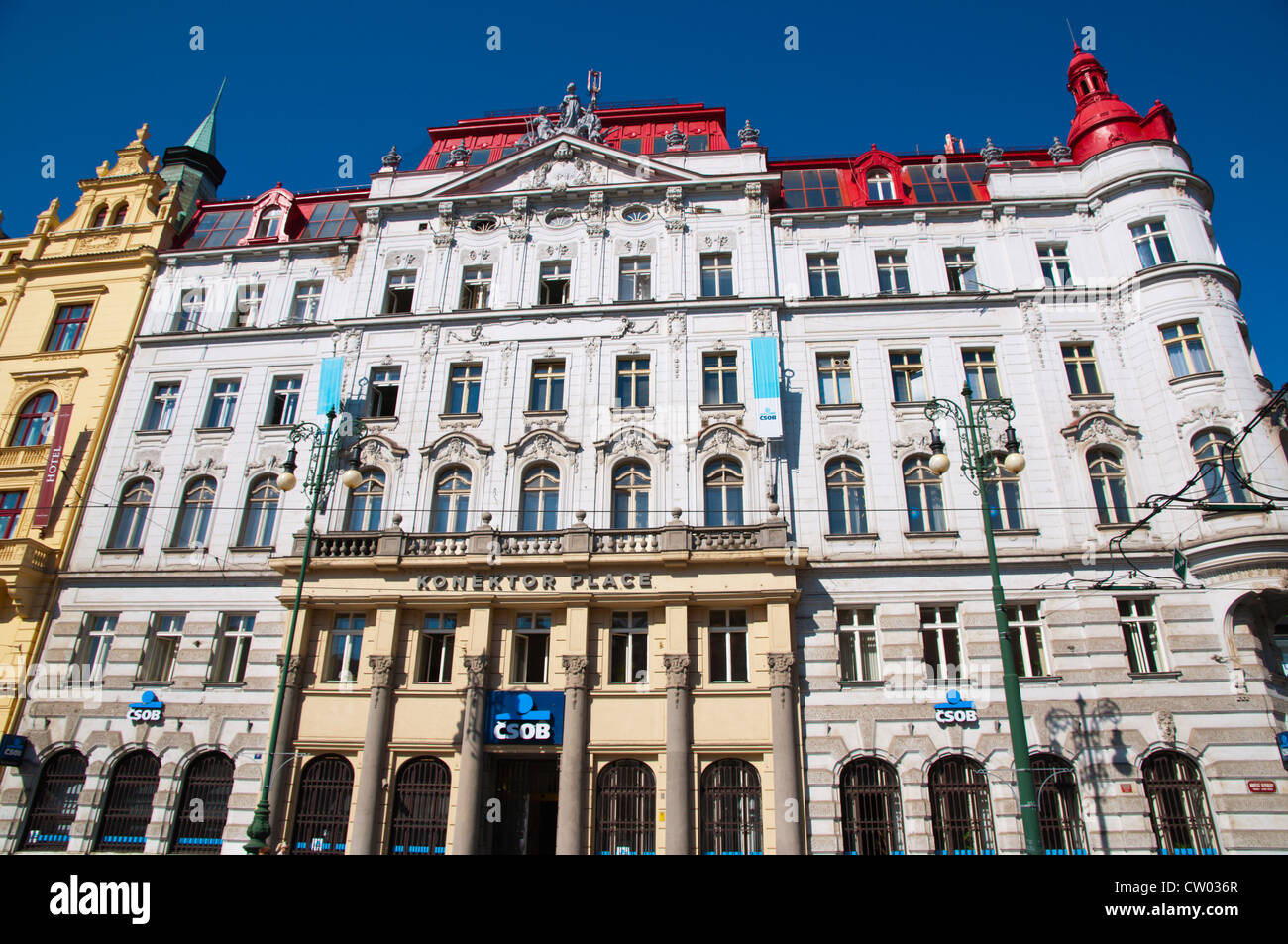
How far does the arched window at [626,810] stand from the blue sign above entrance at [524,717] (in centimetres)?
193

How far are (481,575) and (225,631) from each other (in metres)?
9.27

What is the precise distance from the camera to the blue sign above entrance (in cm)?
2184

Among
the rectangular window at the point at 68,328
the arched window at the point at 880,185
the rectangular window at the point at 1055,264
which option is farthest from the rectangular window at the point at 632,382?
the rectangular window at the point at 68,328

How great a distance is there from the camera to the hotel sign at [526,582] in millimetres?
22984

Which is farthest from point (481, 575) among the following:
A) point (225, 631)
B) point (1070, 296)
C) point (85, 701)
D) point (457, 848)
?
point (1070, 296)

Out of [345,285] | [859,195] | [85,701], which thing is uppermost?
[859,195]

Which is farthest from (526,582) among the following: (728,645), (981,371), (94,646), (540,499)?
(981,371)

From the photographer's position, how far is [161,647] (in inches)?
1000

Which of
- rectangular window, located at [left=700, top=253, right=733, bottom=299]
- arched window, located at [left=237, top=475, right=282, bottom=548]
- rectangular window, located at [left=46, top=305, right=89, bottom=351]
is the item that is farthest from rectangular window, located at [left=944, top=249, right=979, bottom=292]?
rectangular window, located at [left=46, top=305, right=89, bottom=351]

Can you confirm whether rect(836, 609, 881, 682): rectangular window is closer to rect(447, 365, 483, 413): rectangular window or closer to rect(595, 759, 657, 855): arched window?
rect(595, 759, 657, 855): arched window

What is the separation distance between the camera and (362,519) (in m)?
26.1

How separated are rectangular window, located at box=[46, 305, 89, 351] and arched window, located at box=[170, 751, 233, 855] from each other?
61.5 feet
